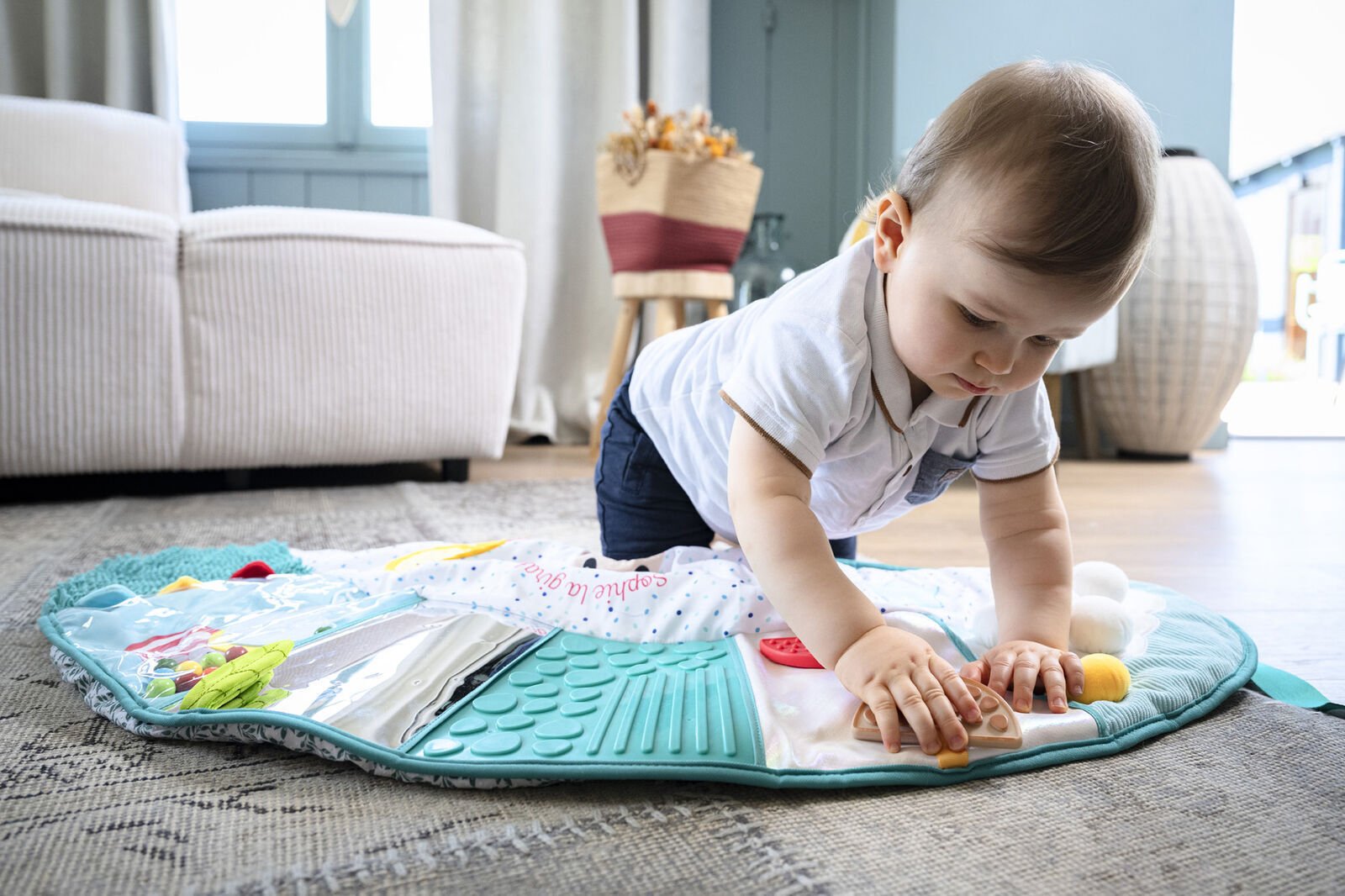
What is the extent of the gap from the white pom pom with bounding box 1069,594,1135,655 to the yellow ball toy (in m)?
0.08

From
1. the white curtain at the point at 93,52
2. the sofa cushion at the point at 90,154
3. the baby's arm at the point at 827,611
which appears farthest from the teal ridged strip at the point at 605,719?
the white curtain at the point at 93,52

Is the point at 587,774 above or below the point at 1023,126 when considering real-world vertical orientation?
below

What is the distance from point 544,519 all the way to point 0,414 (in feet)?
2.83

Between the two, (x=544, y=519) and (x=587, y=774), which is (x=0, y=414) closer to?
(x=544, y=519)

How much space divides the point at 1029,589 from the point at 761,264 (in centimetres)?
205

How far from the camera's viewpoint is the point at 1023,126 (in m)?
0.61

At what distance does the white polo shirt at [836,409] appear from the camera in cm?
71

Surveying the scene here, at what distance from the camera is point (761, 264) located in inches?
107

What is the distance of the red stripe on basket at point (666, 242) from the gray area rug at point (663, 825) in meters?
1.57

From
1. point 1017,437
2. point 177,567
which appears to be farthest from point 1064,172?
point 177,567

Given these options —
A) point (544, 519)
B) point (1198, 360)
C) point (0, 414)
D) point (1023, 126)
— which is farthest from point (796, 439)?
point (1198, 360)

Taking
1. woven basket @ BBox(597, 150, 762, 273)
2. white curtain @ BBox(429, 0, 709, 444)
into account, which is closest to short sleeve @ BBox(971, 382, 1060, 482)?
woven basket @ BBox(597, 150, 762, 273)

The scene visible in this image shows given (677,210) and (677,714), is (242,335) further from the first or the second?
(677,714)

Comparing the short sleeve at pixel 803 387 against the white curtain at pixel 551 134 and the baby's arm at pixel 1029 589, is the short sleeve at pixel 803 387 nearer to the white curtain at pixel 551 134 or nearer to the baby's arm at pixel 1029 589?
the baby's arm at pixel 1029 589
